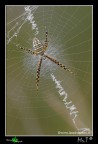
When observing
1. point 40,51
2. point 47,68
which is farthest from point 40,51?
point 47,68

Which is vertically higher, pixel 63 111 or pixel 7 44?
pixel 7 44

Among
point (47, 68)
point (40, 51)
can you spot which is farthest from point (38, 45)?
point (47, 68)

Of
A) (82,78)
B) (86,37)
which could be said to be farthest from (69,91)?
(86,37)

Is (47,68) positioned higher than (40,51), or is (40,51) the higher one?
(40,51)

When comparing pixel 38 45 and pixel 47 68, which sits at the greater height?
pixel 38 45

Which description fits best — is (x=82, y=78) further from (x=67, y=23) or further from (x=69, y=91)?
(x=67, y=23)

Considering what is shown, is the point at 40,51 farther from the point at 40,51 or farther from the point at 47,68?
the point at 47,68

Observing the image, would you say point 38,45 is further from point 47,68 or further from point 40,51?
point 47,68

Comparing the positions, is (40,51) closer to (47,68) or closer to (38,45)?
(38,45)
